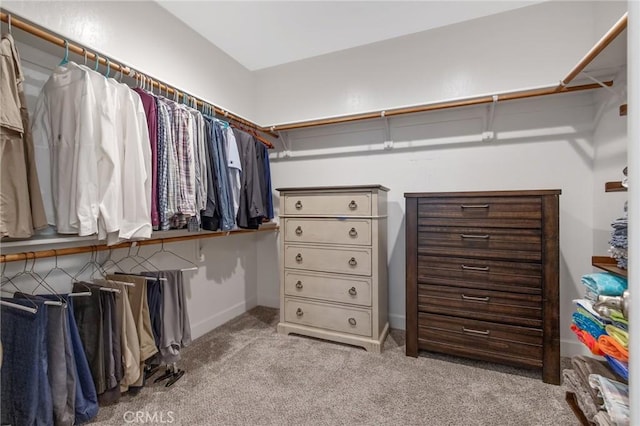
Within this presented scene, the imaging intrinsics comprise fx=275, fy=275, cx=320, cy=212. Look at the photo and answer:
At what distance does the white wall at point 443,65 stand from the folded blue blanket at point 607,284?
1.42 metres

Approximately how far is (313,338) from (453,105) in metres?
2.05

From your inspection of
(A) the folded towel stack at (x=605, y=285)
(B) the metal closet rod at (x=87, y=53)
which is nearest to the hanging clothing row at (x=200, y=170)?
(B) the metal closet rod at (x=87, y=53)

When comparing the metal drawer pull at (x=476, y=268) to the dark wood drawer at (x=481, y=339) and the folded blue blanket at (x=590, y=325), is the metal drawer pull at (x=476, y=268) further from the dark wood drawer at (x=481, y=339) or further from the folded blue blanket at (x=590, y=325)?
the folded blue blanket at (x=590, y=325)

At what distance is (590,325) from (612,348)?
0.19 metres

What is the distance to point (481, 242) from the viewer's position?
174 centimetres

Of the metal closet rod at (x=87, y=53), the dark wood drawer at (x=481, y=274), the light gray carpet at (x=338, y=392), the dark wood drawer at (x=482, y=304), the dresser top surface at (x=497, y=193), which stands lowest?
the light gray carpet at (x=338, y=392)

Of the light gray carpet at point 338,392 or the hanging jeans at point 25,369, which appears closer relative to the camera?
the hanging jeans at point 25,369

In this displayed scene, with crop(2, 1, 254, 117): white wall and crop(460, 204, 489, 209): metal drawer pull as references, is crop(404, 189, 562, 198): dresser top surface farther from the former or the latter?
crop(2, 1, 254, 117): white wall

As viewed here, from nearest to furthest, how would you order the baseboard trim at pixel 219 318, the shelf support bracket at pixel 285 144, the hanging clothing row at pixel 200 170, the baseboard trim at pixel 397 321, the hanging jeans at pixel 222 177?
the hanging clothing row at pixel 200 170, the hanging jeans at pixel 222 177, the baseboard trim at pixel 219 318, the baseboard trim at pixel 397 321, the shelf support bracket at pixel 285 144

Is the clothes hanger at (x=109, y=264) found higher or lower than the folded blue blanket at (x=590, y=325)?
higher

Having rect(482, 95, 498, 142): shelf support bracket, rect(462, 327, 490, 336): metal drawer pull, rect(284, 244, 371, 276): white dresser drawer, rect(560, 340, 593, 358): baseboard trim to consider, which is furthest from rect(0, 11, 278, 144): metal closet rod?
rect(560, 340, 593, 358): baseboard trim

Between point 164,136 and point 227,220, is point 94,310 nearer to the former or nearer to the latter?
point 227,220

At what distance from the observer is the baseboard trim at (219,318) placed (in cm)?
223

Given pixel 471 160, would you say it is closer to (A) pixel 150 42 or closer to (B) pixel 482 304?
(B) pixel 482 304
